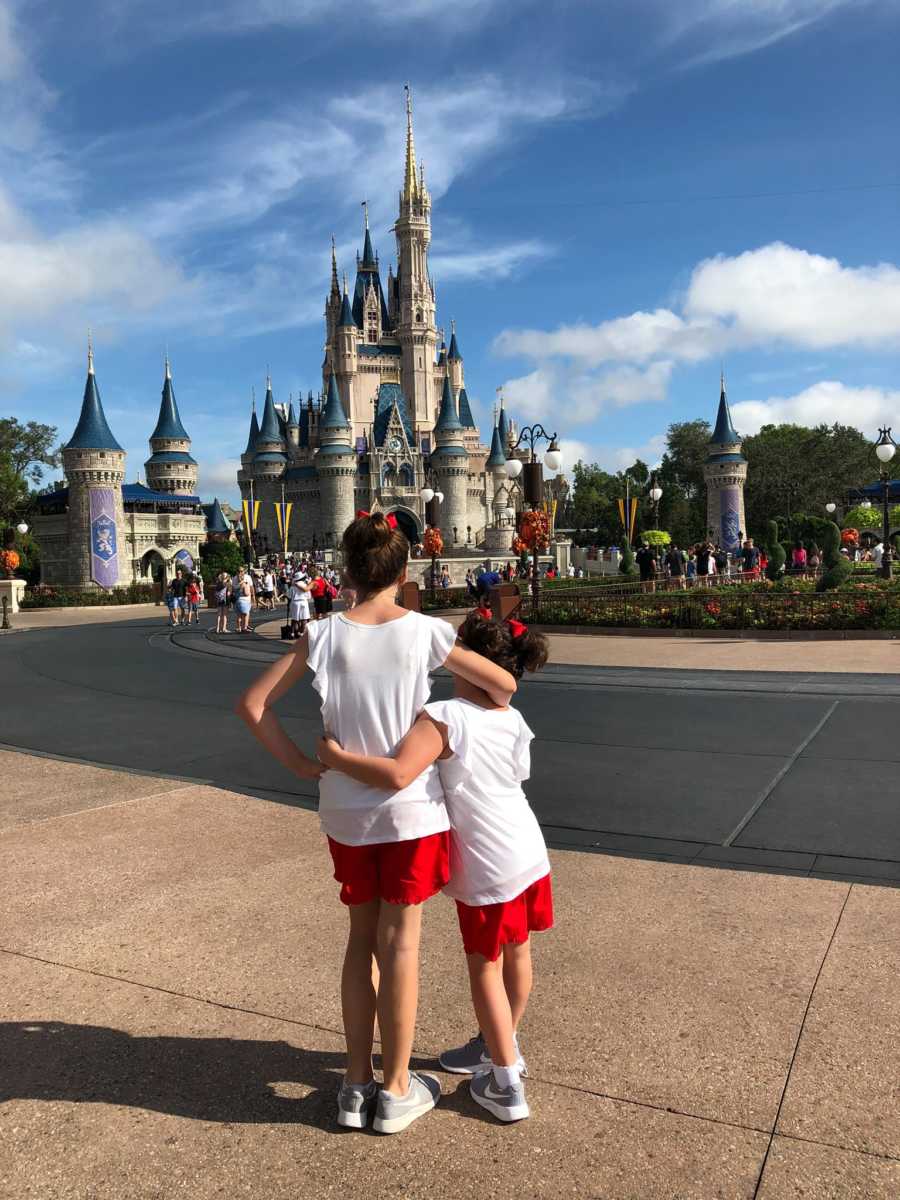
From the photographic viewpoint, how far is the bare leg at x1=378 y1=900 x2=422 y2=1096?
2777mm

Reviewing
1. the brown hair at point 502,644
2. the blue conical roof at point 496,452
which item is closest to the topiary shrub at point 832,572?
the brown hair at point 502,644

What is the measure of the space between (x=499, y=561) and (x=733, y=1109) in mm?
40876

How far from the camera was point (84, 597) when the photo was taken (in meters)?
43.4

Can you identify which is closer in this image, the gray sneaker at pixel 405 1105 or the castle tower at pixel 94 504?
the gray sneaker at pixel 405 1105

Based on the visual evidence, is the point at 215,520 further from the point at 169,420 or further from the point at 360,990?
the point at 360,990

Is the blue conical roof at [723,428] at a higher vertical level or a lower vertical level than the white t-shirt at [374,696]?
higher

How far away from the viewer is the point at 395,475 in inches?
3654

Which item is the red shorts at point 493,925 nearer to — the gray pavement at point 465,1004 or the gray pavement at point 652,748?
the gray pavement at point 465,1004

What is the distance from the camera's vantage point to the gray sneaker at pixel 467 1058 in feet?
10.1

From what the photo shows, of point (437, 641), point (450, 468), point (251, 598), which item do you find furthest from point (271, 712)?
point (450, 468)

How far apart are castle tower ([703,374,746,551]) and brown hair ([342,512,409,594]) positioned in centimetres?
6830

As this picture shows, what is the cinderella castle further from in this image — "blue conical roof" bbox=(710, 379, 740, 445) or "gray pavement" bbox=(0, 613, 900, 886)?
"gray pavement" bbox=(0, 613, 900, 886)

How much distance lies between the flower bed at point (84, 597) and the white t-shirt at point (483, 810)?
42.7 m

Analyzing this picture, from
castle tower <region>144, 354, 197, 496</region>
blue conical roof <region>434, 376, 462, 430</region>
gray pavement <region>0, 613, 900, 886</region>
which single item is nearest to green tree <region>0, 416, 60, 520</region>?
castle tower <region>144, 354, 197, 496</region>
